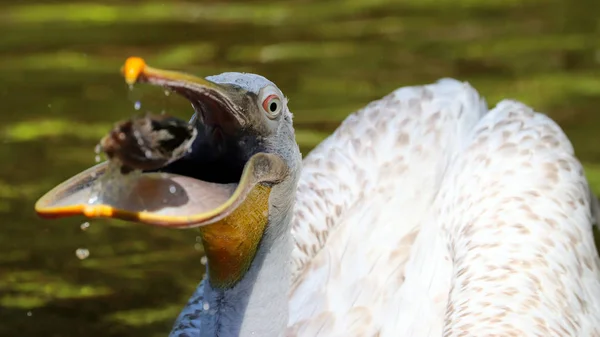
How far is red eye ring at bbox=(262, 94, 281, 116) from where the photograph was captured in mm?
3658

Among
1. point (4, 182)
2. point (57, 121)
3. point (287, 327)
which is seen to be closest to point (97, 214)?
point (287, 327)

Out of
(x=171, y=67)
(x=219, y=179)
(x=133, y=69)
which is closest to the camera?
(x=133, y=69)

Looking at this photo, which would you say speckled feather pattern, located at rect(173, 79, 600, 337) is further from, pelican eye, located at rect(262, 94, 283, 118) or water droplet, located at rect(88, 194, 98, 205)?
water droplet, located at rect(88, 194, 98, 205)

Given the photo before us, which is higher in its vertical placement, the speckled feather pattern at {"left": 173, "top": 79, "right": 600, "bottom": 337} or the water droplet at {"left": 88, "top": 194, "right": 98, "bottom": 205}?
the water droplet at {"left": 88, "top": 194, "right": 98, "bottom": 205}

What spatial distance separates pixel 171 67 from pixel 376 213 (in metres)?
5.00

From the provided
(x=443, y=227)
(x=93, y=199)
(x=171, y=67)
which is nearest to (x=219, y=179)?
(x=93, y=199)

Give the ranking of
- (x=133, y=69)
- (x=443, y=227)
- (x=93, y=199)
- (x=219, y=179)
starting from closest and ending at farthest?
(x=133, y=69) → (x=93, y=199) → (x=219, y=179) → (x=443, y=227)

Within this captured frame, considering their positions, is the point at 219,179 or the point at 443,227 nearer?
the point at 219,179

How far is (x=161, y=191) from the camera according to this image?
331cm

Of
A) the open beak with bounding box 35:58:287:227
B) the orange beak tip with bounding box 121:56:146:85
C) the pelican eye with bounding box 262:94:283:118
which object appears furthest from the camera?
the pelican eye with bounding box 262:94:283:118

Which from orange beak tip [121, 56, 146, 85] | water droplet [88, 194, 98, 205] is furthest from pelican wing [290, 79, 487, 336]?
orange beak tip [121, 56, 146, 85]

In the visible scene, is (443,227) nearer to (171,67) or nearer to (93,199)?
(93,199)

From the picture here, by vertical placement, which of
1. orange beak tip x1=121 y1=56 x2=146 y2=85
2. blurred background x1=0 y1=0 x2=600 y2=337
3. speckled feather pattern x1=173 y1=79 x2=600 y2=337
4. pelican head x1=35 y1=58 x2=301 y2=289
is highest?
orange beak tip x1=121 y1=56 x2=146 y2=85

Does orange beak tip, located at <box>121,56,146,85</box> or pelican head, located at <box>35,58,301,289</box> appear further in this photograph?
pelican head, located at <box>35,58,301,289</box>
